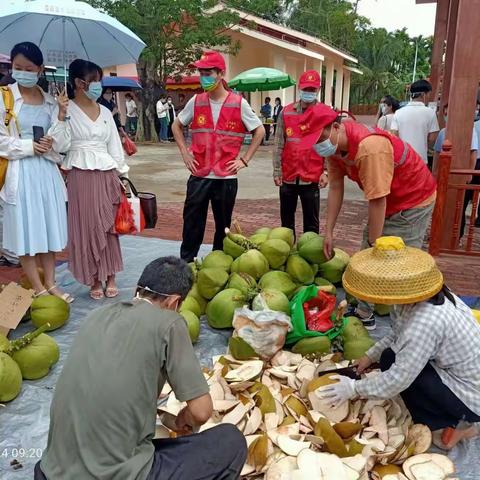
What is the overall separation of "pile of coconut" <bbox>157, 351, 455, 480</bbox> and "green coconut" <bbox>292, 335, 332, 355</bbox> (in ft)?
0.86

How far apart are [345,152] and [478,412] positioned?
1510mm

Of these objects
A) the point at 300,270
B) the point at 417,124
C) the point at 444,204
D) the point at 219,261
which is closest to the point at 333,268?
the point at 300,270

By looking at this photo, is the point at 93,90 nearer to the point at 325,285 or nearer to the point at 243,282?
the point at 243,282

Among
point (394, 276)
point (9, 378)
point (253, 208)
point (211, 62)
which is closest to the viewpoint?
point (394, 276)

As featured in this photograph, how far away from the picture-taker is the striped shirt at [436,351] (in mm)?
2107

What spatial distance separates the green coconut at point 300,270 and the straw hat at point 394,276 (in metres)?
1.32

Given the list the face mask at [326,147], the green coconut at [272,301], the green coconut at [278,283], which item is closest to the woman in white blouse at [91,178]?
the green coconut at [278,283]

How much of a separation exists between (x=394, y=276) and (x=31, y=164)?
8.54ft

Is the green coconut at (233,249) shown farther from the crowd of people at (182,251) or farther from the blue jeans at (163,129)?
the blue jeans at (163,129)

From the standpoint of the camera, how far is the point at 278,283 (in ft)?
11.3

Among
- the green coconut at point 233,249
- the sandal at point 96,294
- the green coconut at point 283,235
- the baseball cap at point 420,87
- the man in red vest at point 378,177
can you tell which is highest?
the baseball cap at point 420,87

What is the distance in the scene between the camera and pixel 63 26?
3.95 metres

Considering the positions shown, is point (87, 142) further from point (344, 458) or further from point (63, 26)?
point (344, 458)

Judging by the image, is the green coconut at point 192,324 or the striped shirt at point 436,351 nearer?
the striped shirt at point 436,351
